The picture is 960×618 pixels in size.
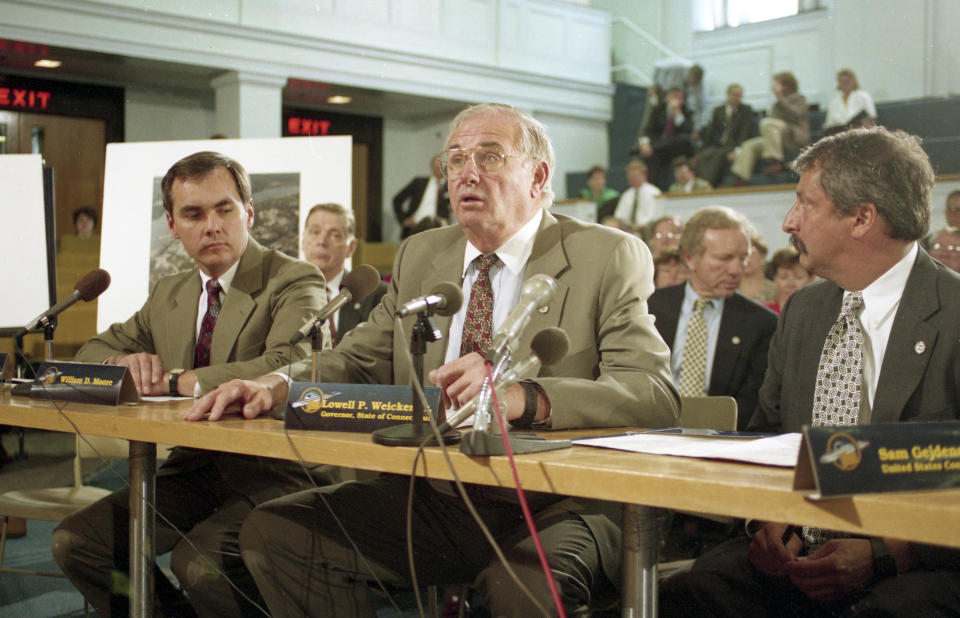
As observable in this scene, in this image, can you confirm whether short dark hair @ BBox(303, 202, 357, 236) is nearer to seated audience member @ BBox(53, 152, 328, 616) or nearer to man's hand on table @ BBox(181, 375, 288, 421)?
seated audience member @ BBox(53, 152, 328, 616)

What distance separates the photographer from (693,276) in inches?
147

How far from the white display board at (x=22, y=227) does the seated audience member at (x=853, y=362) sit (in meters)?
2.60

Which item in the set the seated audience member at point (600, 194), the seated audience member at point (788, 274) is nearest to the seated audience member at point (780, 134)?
the seated audience member at point (600, 194)

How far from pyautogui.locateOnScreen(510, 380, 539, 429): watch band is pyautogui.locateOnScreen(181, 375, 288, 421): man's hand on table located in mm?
545

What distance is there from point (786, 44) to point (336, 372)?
1109cm

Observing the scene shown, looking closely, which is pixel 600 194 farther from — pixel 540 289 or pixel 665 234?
pixel 540 289

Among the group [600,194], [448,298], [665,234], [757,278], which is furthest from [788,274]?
[600,194]

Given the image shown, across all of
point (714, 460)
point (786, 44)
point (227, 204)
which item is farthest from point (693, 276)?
point (786, 44)

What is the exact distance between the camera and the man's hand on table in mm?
1785

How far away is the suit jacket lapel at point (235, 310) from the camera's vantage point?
253cm

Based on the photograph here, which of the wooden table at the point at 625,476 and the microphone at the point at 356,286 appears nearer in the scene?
the wooden table at the point at 625,476

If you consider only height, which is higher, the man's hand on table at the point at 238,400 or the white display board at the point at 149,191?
the white display board at the point at 149,191

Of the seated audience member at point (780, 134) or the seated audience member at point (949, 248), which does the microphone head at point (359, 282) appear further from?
the seated audience member at point (780, 134)

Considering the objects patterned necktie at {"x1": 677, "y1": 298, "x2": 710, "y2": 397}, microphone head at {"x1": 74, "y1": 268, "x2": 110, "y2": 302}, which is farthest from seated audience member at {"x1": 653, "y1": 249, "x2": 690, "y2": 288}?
microphone head at {"x1": 74, "y1": 268, "x2": 110, "y2": 302}
